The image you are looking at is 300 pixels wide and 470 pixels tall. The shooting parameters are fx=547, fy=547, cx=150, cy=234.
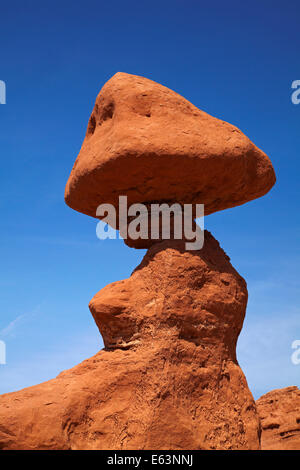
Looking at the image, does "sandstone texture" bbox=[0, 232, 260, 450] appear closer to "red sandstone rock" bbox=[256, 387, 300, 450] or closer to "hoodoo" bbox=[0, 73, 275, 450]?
"hoodoo" bbox=[0, 73, 275, 450]

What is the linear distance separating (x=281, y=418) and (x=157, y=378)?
17.2 feet

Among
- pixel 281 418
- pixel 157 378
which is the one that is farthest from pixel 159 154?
pixel 281 418

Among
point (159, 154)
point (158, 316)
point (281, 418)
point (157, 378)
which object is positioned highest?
point (159, 154)

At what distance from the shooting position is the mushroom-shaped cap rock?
7.32m

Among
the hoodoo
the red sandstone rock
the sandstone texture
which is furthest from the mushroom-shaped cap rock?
the red sandstone rock

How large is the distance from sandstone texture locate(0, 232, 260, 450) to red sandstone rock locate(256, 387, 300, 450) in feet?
10.9

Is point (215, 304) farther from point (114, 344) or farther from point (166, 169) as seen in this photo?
point (166, 169)

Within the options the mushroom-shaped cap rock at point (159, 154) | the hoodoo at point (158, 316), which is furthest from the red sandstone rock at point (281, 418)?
the mushroom-shaped cap rock at point (159, 154)

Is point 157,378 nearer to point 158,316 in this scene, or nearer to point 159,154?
point 158,316

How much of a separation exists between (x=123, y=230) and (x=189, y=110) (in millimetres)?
2082

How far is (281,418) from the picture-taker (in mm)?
11016

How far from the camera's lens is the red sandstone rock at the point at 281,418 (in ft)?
33.8

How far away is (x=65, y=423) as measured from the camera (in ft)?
22.1
